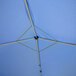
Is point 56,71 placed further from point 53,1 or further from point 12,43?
point 53,1

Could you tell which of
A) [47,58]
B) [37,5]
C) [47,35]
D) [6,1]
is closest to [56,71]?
[47,58]

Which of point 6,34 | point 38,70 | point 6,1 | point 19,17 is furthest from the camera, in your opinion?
point 38,70

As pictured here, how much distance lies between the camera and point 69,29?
7.66 ft

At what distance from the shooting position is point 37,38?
2496 millimetres

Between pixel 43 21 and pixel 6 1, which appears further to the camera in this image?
pixel 43 21

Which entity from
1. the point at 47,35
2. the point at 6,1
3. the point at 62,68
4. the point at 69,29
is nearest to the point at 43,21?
the point at 47,35

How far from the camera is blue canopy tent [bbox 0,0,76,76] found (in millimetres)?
2078

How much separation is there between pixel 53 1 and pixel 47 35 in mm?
777

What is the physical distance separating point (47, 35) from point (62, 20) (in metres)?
0.48

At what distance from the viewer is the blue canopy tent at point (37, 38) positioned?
2.08m

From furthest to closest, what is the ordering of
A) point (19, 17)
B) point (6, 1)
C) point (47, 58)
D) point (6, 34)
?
1. point (47, 58)
2. point (6, 34)
3. point (19, 17)
4. point (6, 1)

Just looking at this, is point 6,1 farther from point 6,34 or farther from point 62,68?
point 62,68

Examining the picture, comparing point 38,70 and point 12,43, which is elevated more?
point 12,43

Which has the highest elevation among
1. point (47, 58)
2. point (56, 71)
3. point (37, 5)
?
point (37, 5)
